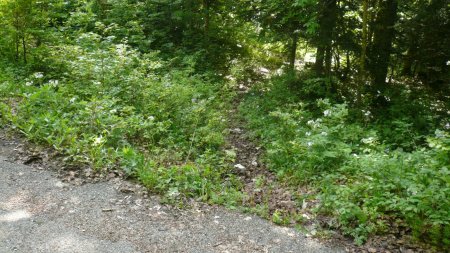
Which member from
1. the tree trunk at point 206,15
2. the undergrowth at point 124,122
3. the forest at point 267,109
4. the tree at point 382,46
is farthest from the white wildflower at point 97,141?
the tree trunk at point 206,15

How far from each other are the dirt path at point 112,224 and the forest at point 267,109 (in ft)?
1.12

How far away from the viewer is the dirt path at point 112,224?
14.2 ft

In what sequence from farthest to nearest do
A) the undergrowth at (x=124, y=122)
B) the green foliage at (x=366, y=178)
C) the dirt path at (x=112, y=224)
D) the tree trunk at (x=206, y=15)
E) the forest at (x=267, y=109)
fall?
the tree trunk at (x=206, y=15) → the undergrowth at (x=124, y=122) → the forest at (x=267, y=109) → the green foliage at (x=366, y=178) → the dirt path at (x=112, y=224)

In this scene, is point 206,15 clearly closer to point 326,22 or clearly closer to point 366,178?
point 326,22

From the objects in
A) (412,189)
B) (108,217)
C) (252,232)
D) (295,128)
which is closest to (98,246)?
(108,217)

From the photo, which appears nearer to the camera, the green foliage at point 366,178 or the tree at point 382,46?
the green foliage at point 366,178

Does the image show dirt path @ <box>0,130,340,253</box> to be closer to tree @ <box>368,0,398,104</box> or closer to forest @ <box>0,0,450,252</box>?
forest @ <box>0,0,450,252</box>

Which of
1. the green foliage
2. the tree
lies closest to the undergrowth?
the green foliage

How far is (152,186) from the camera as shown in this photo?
18.6ft

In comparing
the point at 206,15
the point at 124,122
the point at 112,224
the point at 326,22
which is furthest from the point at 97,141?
the point at 206,15

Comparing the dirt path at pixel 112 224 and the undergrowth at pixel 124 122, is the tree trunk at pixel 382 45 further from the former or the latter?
the dirt path at pixel 112 224

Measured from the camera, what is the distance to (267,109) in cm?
1011

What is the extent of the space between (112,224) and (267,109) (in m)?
6.21

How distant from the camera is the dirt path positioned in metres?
4.34
